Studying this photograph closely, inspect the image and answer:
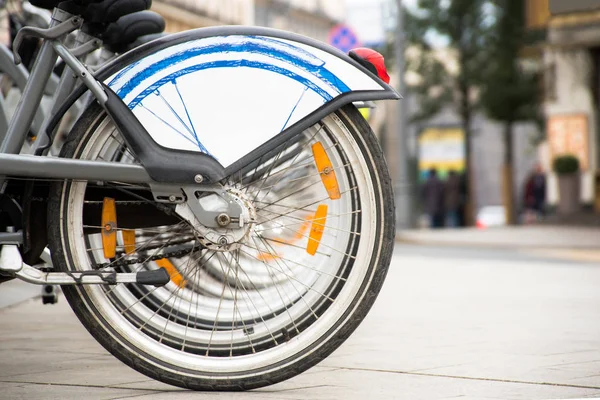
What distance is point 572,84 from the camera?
3250cm

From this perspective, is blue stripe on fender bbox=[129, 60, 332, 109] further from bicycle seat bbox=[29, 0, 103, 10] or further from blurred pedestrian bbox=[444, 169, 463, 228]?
blurred pedestrian bbox=[444, 169, 463, 228]

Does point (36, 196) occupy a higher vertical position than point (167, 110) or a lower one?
lower

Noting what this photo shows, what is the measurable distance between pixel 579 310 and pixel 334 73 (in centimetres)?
387

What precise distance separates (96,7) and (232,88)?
0.52 m

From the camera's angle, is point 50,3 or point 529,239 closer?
point 50,3

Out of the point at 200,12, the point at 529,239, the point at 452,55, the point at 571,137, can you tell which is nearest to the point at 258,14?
the point at 200,12

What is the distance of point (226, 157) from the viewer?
3543mm

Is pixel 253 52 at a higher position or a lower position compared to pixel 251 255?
higher

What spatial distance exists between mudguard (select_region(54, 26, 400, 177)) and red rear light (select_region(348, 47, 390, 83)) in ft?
0.21

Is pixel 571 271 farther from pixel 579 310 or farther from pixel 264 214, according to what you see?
pixel 264 214

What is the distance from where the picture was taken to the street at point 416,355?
3.77 metres

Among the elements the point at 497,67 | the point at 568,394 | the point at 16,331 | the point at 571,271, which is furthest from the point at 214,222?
the point at 497,67

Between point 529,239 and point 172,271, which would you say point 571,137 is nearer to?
point 529,239

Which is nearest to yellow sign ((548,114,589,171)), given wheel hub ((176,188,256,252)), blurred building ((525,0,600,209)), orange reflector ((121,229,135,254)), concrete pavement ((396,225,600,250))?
blurred building ((525,0,600,209))
